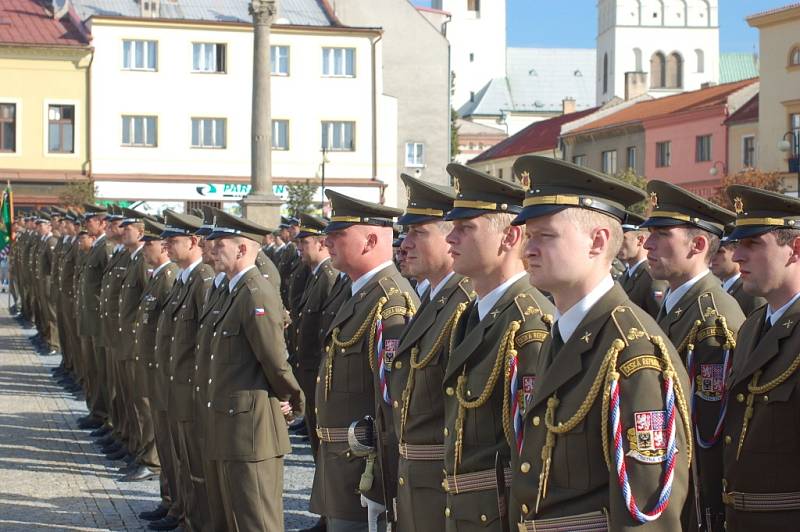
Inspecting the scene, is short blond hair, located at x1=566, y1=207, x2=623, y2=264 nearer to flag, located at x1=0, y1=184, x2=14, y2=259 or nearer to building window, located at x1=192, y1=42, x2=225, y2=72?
flag, located at x1=0, y1=184, x2=14, y2=259

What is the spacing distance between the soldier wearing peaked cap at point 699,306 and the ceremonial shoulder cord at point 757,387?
→ 56 centimetres

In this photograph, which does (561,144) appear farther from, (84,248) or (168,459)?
(168,459)

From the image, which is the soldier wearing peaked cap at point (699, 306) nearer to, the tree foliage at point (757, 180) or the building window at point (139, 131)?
the tree foliage at point (757, 180)

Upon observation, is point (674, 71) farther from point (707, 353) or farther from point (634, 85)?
point (707, 353)

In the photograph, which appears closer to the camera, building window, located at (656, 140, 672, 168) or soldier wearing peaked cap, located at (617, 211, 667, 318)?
soldier wearing peaked cap, located at (617, 211, 667, 318)

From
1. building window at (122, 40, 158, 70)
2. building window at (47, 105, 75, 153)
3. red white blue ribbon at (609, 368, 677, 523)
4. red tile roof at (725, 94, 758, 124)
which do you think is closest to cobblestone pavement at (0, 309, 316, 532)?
red white blue ribbon at (609, 368, 677, 523)

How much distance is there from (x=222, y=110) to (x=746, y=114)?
68.9ft

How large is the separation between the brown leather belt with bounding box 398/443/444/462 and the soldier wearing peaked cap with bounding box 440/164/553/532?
0.75 ft

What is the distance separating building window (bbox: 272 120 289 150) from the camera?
163 feet

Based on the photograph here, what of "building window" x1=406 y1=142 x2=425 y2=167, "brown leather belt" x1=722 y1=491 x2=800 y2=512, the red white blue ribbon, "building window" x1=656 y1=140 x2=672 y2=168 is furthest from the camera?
"building window" x1=406 y1=142 x2=425 y2=167

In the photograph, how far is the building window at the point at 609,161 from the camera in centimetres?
5916

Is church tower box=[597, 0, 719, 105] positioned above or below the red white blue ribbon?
above

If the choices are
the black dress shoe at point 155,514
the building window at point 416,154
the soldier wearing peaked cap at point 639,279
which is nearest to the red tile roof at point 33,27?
the building window at point 416,154

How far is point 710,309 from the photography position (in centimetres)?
589
